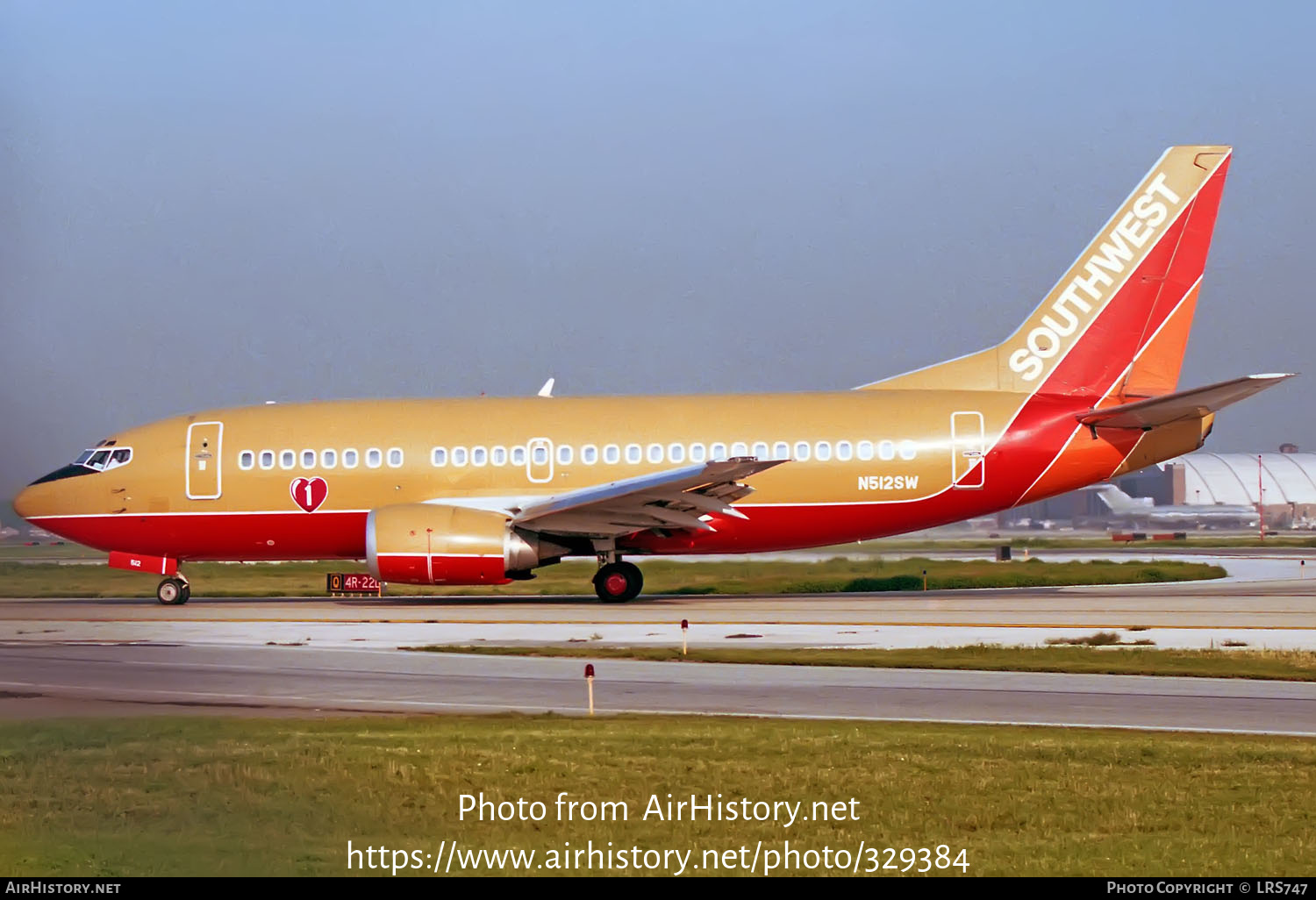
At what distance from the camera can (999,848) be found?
848 centimetres

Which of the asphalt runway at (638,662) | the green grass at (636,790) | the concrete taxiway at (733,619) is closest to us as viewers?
the green grass at (636,790)

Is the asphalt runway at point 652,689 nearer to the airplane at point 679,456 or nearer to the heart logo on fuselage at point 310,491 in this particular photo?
the airplane at point 679,456

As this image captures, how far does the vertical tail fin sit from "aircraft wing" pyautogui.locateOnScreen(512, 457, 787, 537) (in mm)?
5870

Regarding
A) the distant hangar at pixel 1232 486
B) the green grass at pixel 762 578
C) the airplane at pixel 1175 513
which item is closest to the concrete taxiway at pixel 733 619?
the green grass at pixel 762 578

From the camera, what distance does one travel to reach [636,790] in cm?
→ 1013

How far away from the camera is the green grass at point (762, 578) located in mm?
33156

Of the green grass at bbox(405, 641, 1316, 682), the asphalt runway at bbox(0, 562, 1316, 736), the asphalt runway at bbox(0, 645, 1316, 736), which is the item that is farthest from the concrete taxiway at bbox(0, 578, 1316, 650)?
the asphalt runway at bbox(0, 645, 1316, 736)

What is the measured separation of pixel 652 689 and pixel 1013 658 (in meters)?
5.33

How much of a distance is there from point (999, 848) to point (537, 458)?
22.4 m

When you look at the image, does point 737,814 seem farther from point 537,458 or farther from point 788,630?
point 537,458

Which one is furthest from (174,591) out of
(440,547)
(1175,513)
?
(1175,513)

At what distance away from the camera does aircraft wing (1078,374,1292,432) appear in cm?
2662

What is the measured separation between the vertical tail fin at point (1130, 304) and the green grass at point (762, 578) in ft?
18.2
